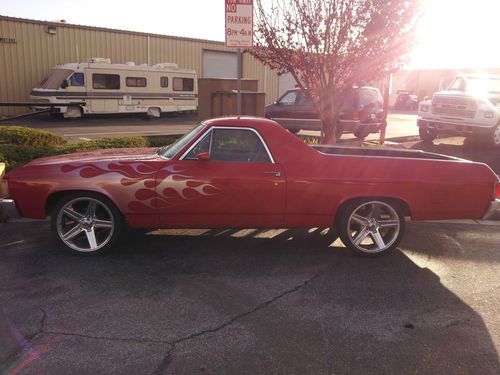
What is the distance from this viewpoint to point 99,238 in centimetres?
516

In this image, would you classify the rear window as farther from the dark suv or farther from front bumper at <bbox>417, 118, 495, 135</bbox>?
front bumper at <bbox>417, 118, 495, 135</bbox>

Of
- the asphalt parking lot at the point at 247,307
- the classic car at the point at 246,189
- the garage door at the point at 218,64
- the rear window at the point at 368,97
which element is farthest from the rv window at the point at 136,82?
the classic car at the point at 246,189

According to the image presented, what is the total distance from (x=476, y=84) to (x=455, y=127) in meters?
2.05

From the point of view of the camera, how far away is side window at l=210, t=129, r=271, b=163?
490 centimetres

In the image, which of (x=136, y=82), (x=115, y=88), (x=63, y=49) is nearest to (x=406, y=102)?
(x=136, y=82)

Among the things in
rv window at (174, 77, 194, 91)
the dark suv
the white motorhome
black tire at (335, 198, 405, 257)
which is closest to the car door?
black tire at (335, 198, 405, 257)

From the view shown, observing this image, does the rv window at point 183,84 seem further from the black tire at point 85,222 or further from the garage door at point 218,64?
the black tire at point 85,222

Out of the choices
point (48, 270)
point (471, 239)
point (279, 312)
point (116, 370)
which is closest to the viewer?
point (116, 370)

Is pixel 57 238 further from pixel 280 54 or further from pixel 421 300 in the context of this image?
pixel 280 54

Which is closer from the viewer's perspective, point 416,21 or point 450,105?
point 416,21

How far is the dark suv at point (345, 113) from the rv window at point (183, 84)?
10.2 m

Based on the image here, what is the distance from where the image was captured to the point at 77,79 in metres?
21.2

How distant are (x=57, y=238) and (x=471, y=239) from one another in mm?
4824

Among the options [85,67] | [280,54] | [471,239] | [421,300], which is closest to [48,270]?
[421,300]
